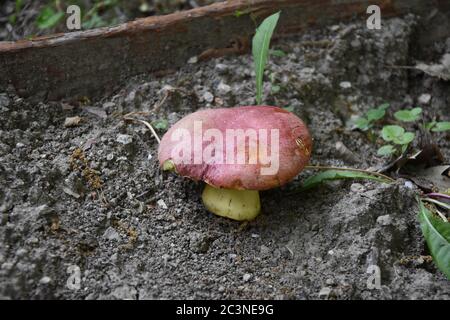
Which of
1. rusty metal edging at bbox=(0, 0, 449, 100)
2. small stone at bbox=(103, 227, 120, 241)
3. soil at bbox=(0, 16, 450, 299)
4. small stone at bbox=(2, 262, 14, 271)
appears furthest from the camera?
rusty metal edging at bbox=(0, 0, 449, 100)

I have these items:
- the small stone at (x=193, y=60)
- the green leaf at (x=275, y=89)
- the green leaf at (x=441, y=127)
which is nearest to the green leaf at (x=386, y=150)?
the green leaf at (x=441, y=127)

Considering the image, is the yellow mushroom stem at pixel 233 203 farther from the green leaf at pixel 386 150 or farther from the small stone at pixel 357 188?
the green leaf at pixel 386 150

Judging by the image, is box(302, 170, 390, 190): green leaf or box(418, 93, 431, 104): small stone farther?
box(418, 93, 431, 104): small stone

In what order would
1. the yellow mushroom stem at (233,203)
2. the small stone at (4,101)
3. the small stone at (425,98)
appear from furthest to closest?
the small stone at (425,98) → the small stone at (4,101) → the yellow mushroom stem at (233,203)

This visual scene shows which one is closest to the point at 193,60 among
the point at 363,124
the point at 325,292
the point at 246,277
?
the point at 363,124

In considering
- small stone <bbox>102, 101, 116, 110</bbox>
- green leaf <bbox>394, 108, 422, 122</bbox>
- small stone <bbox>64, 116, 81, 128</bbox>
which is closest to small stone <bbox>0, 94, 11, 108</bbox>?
small stone <bbox>64, 116, 81, 128</bbox>

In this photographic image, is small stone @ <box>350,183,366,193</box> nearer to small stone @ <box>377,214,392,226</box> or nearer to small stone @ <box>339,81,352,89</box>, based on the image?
small stone @ <box>377,214,392,226</box>
